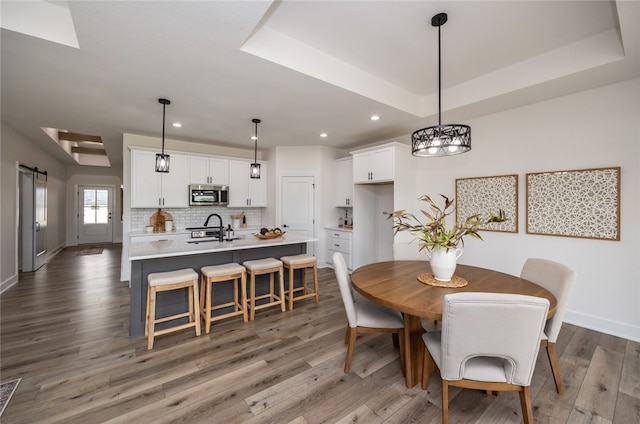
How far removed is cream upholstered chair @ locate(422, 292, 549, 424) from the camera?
1.34 metres

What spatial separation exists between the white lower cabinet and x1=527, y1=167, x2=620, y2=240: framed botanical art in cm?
270

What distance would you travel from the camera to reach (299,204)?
550cm

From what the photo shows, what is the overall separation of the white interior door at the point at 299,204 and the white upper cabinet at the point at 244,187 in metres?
0.57

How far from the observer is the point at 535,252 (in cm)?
324

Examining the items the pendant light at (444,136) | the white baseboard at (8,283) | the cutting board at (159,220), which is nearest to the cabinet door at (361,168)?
the pendant light at (444,136)

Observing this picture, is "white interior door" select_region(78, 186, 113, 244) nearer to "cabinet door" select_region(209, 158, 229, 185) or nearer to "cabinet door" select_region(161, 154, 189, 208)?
"cabinet door" select_region(161, 154, 189, 208)

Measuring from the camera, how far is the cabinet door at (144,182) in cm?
441

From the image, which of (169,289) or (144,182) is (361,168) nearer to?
(169,289)

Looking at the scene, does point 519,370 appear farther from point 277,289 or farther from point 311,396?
point 277,289

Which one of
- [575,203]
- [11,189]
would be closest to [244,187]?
[11,189]

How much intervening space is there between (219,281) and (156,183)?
8.84 ft

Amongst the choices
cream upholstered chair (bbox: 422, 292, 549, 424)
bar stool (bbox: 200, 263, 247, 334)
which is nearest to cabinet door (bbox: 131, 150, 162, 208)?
bar stool (bbox: 200, 263, 247, 334)

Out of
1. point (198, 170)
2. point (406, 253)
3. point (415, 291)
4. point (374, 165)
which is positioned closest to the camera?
point (415, 291)

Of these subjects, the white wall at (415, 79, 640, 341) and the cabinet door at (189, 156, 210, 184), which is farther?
the cabinet door at (189, 156, 210, 184)
